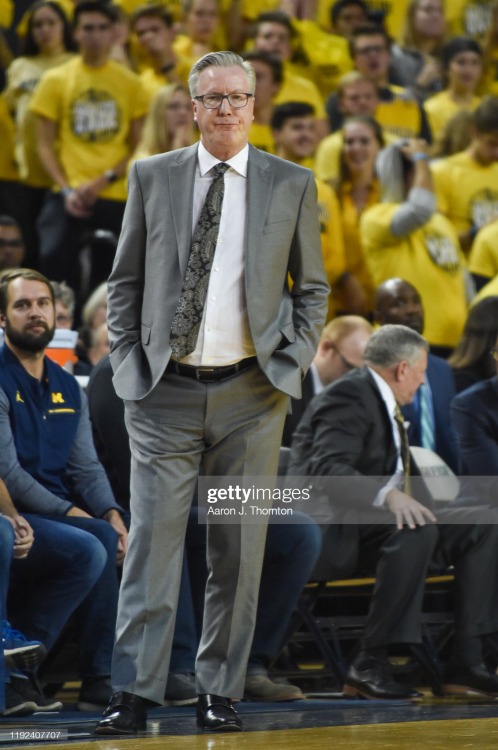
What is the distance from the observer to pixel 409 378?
18.1 feet

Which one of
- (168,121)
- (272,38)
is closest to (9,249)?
(168,121)

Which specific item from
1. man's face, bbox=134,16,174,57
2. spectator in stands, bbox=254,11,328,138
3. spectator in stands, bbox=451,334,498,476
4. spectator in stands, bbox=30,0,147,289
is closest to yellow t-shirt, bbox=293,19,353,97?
spectator in stands, bbox=254,11,328,138

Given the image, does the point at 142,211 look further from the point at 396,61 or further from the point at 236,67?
the point at 396,61

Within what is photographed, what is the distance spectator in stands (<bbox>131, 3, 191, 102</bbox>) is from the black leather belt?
19.2 feet

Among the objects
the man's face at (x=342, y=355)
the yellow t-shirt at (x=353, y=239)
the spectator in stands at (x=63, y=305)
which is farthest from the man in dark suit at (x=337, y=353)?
the yellow t-shirt at (x=353, y=239)

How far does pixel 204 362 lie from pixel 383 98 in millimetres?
6203

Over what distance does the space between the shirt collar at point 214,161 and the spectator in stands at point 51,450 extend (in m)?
1.27

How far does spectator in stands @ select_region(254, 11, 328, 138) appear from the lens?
31.8 ft

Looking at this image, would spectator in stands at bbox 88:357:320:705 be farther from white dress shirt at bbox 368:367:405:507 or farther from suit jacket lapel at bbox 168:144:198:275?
suit jacket lapel at bbox 168:144:198:275

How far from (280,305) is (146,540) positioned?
743 millimetres

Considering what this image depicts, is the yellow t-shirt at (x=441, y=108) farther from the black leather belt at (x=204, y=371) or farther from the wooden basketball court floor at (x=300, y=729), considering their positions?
the black leather belt at (x=204, y=371)

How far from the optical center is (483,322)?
6805 mm

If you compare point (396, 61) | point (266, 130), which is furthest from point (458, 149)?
point (396, 61)

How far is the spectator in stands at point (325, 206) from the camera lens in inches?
315
